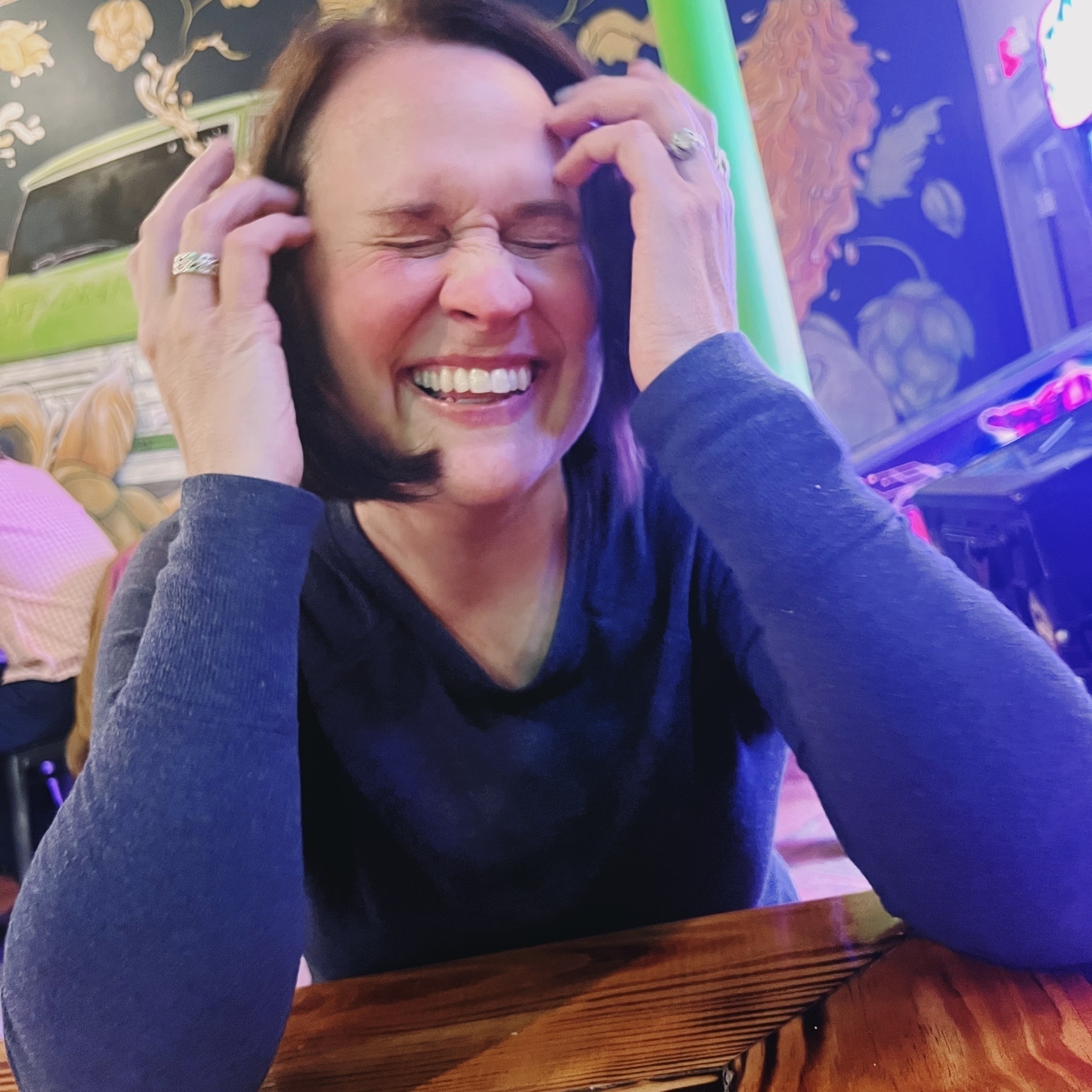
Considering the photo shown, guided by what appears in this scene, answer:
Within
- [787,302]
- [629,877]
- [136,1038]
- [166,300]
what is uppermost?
[166,300]

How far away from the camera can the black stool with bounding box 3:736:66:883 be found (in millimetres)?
758

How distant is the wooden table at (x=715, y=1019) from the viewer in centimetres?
48

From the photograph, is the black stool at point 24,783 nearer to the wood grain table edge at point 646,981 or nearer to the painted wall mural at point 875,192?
the wood grain table edge at point 646,981

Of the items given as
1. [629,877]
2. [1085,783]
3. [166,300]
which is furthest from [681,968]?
[166,300]

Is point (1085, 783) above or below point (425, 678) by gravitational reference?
below

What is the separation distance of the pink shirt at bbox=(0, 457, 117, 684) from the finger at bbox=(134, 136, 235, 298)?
0.81ft

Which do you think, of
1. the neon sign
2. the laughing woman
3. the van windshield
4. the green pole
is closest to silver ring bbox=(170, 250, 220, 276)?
the laughing woman

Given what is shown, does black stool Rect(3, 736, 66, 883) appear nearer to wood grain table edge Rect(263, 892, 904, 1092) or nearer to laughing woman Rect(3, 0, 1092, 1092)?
laughing woman Rect(3, 0, 1092, 1092)

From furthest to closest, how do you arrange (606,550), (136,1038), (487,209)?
(606,550)
(487,209)
(136,1038)

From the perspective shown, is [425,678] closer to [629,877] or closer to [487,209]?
[629,877]

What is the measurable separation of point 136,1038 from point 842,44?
0.93m

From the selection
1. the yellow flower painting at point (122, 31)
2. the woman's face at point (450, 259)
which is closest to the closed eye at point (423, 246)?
the woman's face at point (450, 259)

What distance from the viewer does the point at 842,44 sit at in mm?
733

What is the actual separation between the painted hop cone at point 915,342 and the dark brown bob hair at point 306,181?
22 cm
